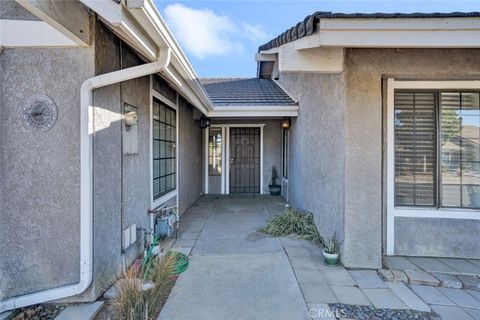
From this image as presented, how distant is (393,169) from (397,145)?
36cm

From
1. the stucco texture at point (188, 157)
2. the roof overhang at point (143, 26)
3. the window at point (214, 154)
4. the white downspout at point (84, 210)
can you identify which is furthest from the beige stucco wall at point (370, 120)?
the window at point (214, 154)

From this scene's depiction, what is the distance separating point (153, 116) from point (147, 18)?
8.25 feet

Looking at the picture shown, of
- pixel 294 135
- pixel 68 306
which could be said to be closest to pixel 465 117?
pixel 294 135

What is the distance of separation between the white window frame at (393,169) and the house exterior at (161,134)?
0.02 meters

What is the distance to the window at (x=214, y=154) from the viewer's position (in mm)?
9828

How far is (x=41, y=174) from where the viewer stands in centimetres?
267

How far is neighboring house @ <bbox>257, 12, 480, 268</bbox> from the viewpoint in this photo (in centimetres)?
351

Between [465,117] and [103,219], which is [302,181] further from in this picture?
[103,219]

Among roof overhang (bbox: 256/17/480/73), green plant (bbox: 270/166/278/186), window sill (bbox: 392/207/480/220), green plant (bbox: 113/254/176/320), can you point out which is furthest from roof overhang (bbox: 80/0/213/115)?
green plant (bbox: 270/166/278/186)

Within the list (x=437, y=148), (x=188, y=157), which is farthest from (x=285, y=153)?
(x=437, y=148)

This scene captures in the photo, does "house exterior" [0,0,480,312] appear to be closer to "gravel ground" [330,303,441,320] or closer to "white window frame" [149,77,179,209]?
"white window frame" [149,77,179,209]

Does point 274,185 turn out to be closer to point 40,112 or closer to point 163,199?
point 163,199

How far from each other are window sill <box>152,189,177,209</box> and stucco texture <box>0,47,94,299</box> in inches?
75.0

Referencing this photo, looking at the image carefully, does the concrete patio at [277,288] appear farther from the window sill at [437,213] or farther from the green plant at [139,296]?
the window sill at [437,213]
